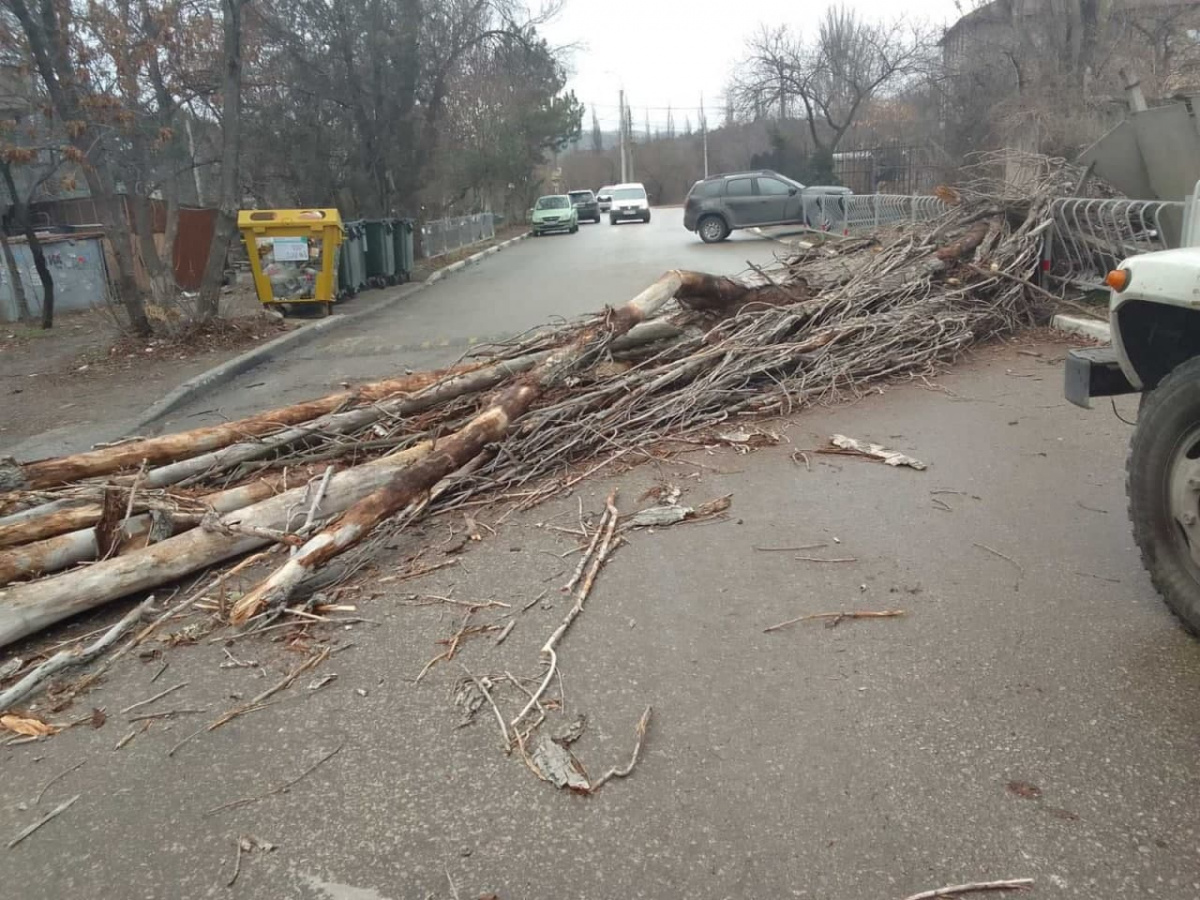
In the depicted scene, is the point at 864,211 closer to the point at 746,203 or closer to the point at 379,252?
the point at 746,203

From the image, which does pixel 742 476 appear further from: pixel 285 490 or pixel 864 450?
pixel 285 490

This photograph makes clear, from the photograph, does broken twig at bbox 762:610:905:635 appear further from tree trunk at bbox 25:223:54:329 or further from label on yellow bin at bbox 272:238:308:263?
tree trunk at bbox 25:223:54:329

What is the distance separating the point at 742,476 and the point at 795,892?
3.34 meters

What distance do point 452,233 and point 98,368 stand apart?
61.1 feet

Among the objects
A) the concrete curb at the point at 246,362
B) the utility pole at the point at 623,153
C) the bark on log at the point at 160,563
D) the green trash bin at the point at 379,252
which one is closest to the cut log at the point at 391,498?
the bark on log at the point at 160,563

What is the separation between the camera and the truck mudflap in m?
3.70

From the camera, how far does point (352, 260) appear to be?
16.8 m

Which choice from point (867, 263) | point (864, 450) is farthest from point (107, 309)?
point (864, 450)

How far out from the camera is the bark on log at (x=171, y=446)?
5.04 metres

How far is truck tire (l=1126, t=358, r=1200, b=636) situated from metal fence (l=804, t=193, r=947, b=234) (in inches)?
375

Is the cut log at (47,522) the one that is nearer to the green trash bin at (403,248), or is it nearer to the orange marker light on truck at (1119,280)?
the orange marker light on truck at (1119,280)

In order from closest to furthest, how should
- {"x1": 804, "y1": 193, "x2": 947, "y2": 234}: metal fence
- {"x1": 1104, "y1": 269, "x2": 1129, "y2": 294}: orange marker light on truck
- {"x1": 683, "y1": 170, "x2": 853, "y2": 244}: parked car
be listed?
{"x1": 1104, "y1": 269, "x2": 1129, "y2": 294}: orange marker light on truck, {"x1": 804, "y1": 193, "x2": 947, "y2": 234}: metal fence, {"x1": 683, "y1": 170, "x2": 853, "y2": 244}: parked car

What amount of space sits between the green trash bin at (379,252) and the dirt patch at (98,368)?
5116mm

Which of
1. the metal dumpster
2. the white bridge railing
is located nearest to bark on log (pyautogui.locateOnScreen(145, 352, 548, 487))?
the white bridge railing
